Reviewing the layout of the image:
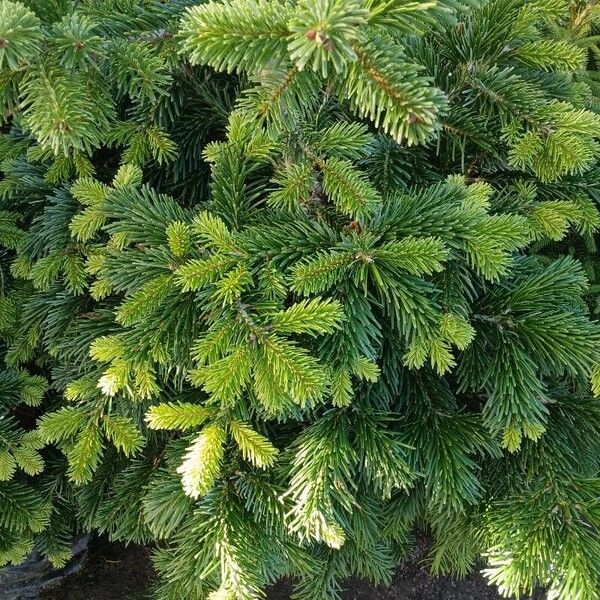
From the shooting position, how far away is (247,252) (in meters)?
1.09

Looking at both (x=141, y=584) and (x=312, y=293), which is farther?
(x=141, y=584)

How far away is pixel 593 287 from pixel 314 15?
3.69 feet

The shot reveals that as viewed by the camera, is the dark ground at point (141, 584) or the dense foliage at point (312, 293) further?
the dark ground at point (141, 584)

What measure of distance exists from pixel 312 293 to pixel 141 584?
5.21 feet

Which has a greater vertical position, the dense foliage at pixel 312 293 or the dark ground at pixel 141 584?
the dense foliage at pixel 312 293

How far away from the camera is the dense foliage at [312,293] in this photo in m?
1.01

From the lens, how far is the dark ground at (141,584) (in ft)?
6.67

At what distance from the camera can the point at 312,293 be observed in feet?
3.62

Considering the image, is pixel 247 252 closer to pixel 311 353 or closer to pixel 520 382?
pixel 311 353

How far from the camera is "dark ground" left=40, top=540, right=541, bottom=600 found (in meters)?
2.03

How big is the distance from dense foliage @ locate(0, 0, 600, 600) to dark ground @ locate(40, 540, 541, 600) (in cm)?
79

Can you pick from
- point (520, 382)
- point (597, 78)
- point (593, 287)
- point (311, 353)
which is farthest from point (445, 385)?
point (597, 78)

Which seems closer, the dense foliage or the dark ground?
the dense foliage

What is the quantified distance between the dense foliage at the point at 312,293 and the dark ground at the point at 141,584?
79 centimetres
